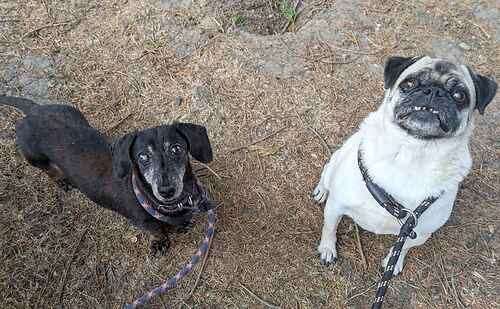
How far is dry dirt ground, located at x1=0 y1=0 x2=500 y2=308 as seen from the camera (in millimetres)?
3625

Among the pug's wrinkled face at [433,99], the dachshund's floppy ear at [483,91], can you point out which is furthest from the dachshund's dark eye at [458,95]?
the dachshund's floppy ear at [483,91]

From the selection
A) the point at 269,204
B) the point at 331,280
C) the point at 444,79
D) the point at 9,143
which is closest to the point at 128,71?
the point at 9,143

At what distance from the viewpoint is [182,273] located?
338 cm

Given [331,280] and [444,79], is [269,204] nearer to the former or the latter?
[331,280]

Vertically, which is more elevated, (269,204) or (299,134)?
(299,134)

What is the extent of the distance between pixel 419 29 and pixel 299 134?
1870mm

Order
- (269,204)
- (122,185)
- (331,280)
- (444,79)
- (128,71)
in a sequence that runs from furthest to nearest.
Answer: (128,71), (269,204), (331,280), (122,185), (444,79)

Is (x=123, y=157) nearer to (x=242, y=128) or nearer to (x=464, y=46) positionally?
(x=242, y=128)

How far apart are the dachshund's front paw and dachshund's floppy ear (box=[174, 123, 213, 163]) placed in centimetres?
91

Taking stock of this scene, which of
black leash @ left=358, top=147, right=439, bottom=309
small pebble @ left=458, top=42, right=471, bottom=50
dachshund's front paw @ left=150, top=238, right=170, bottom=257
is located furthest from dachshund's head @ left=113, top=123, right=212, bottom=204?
small pebble @ left=458, top=42, right=471, bottom=50

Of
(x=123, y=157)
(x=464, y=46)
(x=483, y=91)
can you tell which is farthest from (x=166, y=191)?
(x=464, y=46)

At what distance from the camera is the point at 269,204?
398cm

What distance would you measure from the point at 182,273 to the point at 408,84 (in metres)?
2.07

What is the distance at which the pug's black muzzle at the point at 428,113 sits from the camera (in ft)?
8.17
